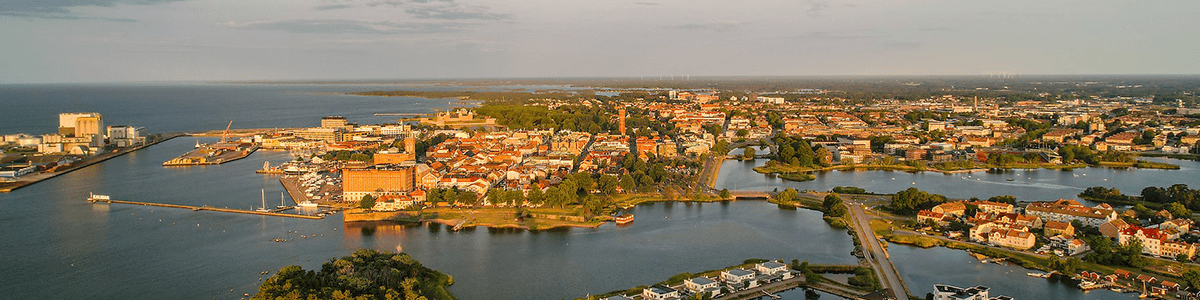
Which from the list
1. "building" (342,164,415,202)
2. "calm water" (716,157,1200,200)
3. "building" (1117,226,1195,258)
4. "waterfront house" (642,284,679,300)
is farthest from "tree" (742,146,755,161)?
"waterfront house" (642,284,679,300)

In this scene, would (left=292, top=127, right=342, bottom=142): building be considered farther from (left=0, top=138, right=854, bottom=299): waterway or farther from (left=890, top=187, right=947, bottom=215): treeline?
(left=890, top=187, right=947, bottom=215): treeline

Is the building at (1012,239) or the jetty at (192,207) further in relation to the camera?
the jetty at (192,207)

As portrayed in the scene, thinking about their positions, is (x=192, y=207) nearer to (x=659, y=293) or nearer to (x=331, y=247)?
(x=331, y=247)

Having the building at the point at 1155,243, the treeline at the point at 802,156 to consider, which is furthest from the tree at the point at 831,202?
the treeline at the point at 802,156

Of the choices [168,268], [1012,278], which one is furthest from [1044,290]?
[168,268]

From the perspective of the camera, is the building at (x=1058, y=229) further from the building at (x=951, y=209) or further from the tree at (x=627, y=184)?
the tree at (x=627, y=184)

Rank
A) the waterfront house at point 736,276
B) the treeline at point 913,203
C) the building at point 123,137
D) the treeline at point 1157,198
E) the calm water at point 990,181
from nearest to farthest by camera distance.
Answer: the waterfront house at point 736,276
the treeline at point 1157,198
the treeline at point 913,203
the calm water at point 990,181
the building at point 123,137
